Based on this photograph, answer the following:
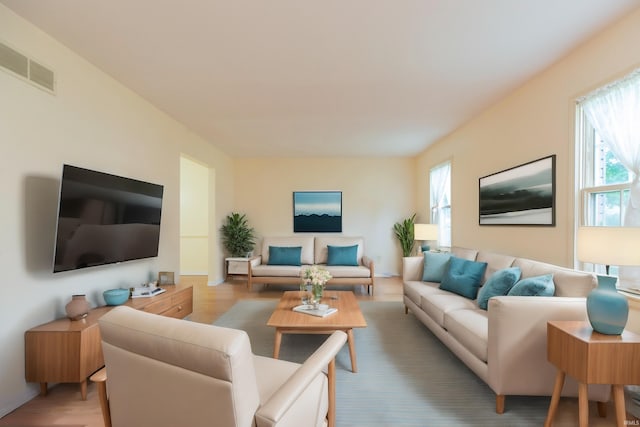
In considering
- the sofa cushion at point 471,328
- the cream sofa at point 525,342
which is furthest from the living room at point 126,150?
the sofa cushion at point 471,328

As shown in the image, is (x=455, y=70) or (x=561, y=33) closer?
(x=561, y=33)

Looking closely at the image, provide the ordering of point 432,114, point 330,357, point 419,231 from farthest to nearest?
point 419,231, point 432,114, point 330,357

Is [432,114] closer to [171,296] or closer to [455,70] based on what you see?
[455,70]

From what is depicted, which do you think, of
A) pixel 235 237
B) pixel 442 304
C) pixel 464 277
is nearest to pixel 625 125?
pixel 464 277

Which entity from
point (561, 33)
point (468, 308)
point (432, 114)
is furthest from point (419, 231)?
point (561, 33)

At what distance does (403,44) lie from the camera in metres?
2.35

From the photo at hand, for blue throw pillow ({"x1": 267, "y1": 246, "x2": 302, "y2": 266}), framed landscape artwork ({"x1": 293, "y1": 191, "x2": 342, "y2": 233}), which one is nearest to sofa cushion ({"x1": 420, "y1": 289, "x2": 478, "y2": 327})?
blue throw pillow ({"x1": 267, "y1": 246, "x2": 302, "y2": 266})

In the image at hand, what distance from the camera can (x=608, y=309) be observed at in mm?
1629

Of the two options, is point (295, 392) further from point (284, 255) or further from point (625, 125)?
point (284, 255)

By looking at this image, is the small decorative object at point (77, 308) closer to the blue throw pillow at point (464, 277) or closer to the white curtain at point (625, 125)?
the blue throw pillow at point (464, 277)

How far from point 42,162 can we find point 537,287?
371 centimetres

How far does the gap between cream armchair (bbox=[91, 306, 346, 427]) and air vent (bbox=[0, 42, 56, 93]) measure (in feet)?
6.55

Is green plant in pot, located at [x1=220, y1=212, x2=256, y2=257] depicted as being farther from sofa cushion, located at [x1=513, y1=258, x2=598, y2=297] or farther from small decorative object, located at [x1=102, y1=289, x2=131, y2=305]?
sofa cushion, located at [x1=513, y1=258, x2=598, y2=297]

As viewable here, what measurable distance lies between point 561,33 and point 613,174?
1.13 meters
